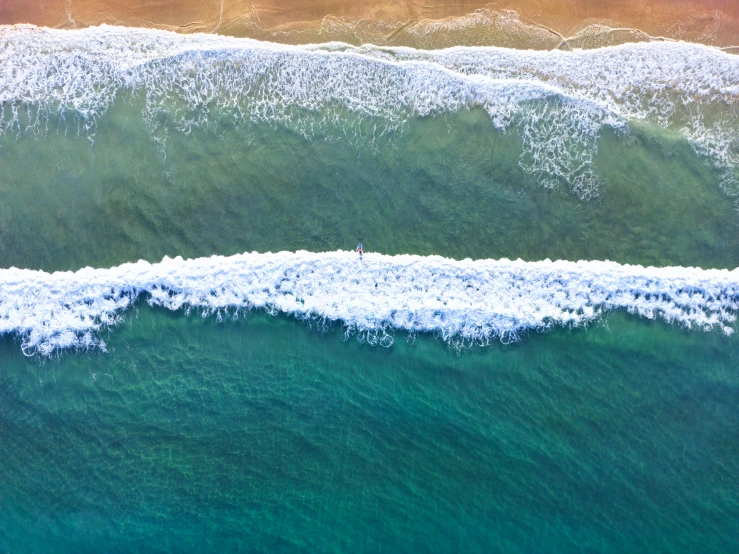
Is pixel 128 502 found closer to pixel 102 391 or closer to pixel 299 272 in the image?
pixel 102 391

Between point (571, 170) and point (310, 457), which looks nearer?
point (310, 457)

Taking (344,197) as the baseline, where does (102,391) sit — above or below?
below

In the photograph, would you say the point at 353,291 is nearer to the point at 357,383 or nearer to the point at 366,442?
the point at 357,383

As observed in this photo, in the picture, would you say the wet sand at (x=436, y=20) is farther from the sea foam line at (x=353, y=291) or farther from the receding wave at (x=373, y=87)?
the sea foam line at (x=353, y=291)

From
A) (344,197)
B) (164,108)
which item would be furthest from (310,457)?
(164,108)

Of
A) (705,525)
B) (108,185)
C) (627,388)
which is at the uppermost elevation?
(108,185)

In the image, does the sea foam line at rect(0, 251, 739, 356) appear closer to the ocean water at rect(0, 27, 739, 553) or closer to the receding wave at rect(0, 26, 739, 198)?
the ocean water at rect(0, 27, 739, 553)

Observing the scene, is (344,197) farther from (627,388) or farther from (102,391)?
(627,388)
